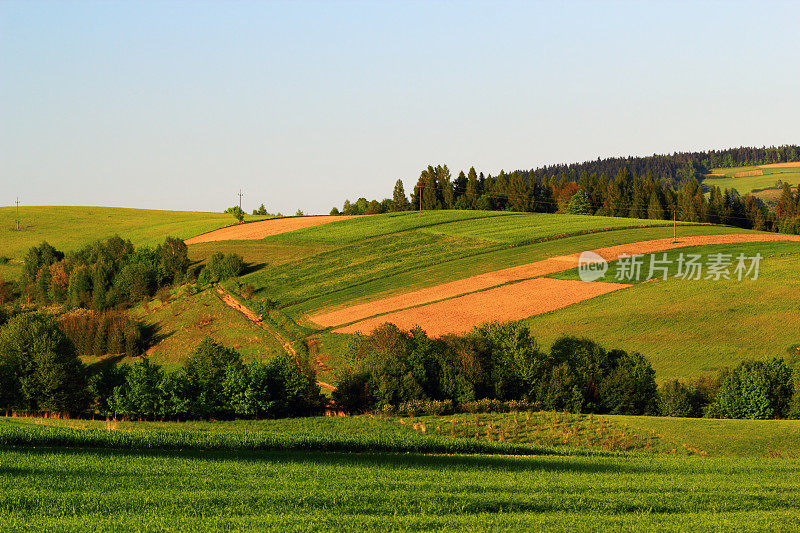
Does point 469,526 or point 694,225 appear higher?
point 694,225

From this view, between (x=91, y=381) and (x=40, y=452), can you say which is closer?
(x=40, y=452)

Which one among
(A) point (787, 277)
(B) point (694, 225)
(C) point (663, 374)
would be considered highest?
(B) point (694, 225)

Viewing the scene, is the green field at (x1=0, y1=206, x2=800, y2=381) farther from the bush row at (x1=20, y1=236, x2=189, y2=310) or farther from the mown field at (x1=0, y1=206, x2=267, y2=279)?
the bush row at (x1=20, y1=236, x2=189, y2=310)

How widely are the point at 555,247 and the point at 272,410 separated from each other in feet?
206

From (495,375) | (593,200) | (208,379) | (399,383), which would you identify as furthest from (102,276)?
(593,200)

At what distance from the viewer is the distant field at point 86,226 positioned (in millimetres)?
132375

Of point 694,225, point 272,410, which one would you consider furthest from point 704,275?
point 272,410

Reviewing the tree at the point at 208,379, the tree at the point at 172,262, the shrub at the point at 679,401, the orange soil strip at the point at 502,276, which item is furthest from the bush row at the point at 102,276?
the shrub at the point at 679,401

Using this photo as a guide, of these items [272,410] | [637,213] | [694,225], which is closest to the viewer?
[272,410]

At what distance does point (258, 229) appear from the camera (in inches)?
5276

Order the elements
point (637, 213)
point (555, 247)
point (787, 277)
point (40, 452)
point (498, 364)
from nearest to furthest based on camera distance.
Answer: point (40, 452) < point (498, 364) < point (787, 277) < point (555, 247) < point (637, 213)

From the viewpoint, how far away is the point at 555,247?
103 meters

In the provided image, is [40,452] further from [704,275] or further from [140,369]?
[704,275]

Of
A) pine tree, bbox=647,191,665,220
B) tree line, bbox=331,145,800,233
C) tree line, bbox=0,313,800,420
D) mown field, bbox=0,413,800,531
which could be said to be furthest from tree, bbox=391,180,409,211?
mown field, bbox=0,413,800,531
